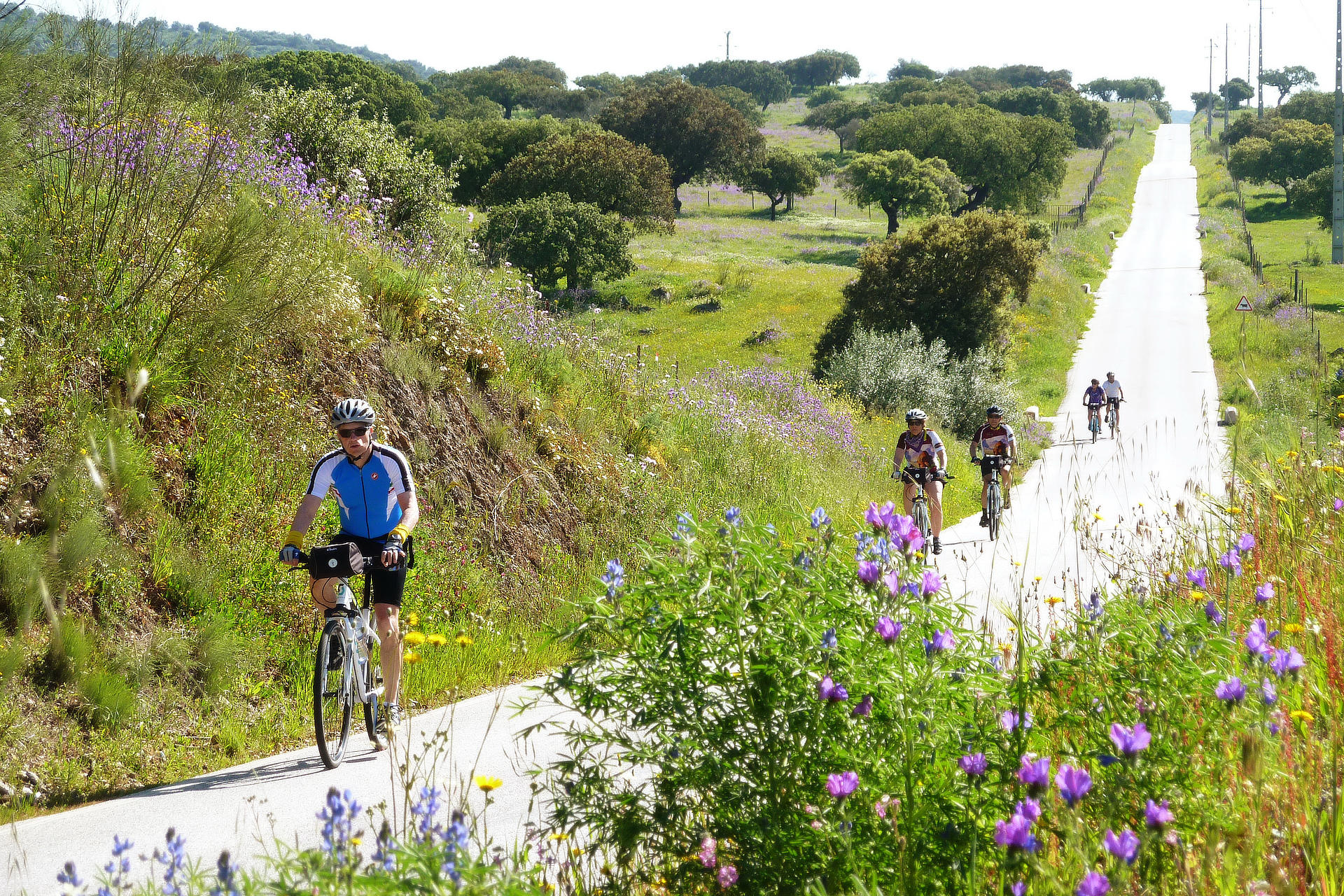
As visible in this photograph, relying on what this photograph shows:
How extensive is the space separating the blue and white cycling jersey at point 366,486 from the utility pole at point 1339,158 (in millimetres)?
33625

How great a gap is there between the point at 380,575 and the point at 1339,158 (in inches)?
2112

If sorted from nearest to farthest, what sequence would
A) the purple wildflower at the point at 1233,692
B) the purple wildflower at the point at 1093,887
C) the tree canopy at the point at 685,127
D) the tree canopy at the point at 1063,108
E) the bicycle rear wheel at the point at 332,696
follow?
1. the purple wildflower at the point at 1093,887
2. the purple wildflower at the point at 1233,692
3. the bicycle rear wheel at the point at 332,696
4. the tree canopy at the point at 685,127
5. the tree canopy at the point at 1063,108

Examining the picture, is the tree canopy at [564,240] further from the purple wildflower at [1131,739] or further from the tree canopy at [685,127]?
the purple wildflower at [1131,739]

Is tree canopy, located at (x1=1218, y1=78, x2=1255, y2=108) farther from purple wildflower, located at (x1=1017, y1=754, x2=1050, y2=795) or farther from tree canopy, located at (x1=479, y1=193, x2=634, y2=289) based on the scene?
purple wildflower, located at (x1=1017, y1=754, x2=1050, y2=795)

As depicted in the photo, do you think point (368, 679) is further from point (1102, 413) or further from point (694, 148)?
point (694, 148)

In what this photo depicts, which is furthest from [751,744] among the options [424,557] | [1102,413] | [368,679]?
[1102,413]

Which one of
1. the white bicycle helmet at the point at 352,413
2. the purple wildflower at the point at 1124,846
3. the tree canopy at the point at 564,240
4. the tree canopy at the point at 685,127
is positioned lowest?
the purple wildflower at the point at 1124,846

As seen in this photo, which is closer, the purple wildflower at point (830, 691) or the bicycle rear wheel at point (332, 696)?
the purple wildflower at point (830, 691)

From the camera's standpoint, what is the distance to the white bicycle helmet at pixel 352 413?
19.3 feet

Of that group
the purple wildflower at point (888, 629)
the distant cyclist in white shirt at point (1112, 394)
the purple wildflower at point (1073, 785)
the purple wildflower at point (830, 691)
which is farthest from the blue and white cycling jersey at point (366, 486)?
the distant cyclist in white shirt at point (1112, 394)

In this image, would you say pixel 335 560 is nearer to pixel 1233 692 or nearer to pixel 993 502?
pixel 1233 692

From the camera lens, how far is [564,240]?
151 feet

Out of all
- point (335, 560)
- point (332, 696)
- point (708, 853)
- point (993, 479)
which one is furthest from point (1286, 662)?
point (993, 479)

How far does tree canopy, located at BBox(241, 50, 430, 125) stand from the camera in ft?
238
